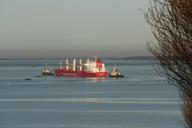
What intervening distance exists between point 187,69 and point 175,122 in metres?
15.3

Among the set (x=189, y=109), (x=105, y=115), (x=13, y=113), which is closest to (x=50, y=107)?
(x=13, y=113)

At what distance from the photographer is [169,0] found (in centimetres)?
647

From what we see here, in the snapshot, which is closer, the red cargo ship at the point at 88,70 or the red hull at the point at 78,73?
the red hull at the point at 78,73

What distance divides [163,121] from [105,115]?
380cm

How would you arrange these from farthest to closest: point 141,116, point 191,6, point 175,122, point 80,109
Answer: point 80,109, point 141,116, point 175,122, point 191,6

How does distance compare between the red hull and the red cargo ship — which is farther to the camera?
the red cargo ship

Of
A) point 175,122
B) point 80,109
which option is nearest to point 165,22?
point 175,122

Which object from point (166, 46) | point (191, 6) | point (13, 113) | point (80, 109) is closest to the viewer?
point (191, 6)

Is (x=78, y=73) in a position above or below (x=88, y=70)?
below

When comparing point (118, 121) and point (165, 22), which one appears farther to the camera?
point (118, 121)

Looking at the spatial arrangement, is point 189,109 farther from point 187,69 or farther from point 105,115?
point 105,115

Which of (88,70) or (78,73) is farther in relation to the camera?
(78,73)

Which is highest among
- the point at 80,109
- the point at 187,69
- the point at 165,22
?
the point at 165,22

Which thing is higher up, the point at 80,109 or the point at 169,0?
the point at 169,0
